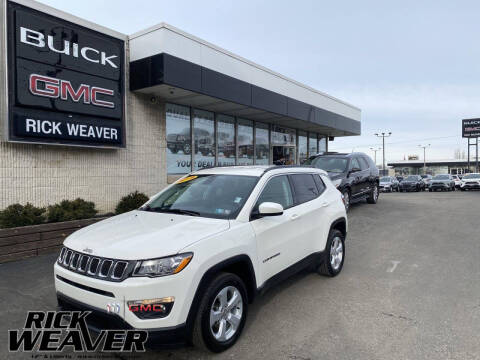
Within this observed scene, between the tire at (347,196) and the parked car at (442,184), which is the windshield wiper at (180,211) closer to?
the tire at (347,196)

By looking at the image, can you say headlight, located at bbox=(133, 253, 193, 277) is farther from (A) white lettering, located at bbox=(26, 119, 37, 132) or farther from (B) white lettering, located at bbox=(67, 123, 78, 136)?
(B) white lettering, located at bbox=(67, 123, 78, 136)

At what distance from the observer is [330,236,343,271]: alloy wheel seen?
5.16m

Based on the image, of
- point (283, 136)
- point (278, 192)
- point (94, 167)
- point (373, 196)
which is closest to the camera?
point (278, 192)

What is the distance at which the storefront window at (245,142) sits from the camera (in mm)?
14320

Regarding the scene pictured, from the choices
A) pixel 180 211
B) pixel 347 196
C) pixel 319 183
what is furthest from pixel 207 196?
pixel 347 196

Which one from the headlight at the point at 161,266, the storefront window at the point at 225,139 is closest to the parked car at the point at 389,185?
the storefront window at the point at 225,139

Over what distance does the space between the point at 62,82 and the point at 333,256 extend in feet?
23.5

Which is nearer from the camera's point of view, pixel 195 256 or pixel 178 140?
pixel 195 256

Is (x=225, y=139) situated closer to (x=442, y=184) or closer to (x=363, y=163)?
(x=363, y=163)

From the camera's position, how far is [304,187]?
4766mm

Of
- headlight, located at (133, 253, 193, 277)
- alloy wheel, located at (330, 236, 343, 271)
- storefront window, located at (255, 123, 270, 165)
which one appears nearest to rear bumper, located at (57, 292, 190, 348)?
headlight, located at (133, 253, 193, 277)

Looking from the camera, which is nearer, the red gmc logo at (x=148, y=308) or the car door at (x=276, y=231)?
the red gmc logo at (x=148, y=308)

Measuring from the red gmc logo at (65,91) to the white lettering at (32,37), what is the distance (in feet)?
2.33

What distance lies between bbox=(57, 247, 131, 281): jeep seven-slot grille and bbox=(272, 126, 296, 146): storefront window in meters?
13.8
